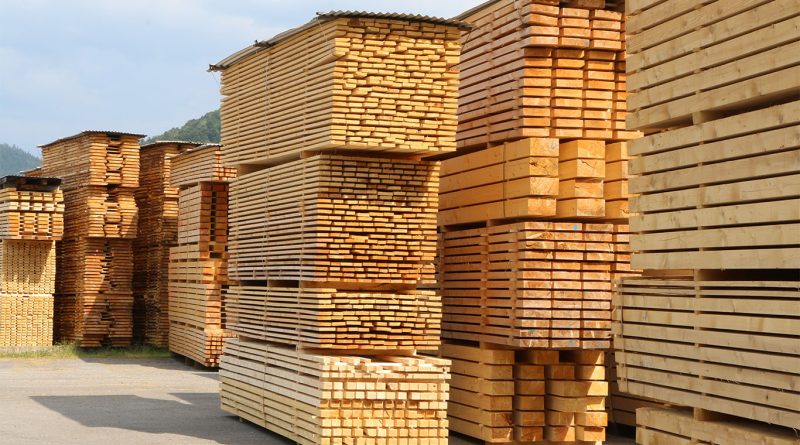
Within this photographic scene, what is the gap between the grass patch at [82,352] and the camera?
928 inches

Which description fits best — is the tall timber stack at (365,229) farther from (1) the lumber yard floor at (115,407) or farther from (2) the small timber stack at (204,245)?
(2) the small timber stack at (204,245)

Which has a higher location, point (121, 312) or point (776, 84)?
point (776, 84)

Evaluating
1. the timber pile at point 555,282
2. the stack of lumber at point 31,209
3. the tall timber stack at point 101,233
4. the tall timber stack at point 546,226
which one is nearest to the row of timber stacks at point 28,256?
the stack of lumber at point 31,209

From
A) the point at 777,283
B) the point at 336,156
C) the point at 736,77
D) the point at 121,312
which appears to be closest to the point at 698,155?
the point at 736,77

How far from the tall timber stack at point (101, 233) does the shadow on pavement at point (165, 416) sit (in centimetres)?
788

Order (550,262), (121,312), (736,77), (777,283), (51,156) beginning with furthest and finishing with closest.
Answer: (51,156) → (121,312) → (550,262) → (736,77) → (777,283)

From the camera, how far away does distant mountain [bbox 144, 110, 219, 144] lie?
246 feet

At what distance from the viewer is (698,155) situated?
788 centimetres

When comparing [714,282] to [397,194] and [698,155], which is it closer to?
[698,155]

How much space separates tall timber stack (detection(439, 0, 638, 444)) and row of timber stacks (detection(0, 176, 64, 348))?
43.5 feet

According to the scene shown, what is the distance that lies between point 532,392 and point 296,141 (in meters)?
3.49

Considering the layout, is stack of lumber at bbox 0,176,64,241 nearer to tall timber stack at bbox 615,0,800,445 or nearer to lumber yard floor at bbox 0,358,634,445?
lumber yard floor at bbox 0,358,634,445

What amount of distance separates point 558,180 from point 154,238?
14.9 m

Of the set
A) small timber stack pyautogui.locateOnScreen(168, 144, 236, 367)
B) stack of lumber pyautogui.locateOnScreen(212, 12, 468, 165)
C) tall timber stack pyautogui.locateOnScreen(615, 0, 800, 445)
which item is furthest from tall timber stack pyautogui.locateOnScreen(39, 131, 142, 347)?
tall timber stack pyautogui.locateOnScreen(615, 0, 800, 445)
